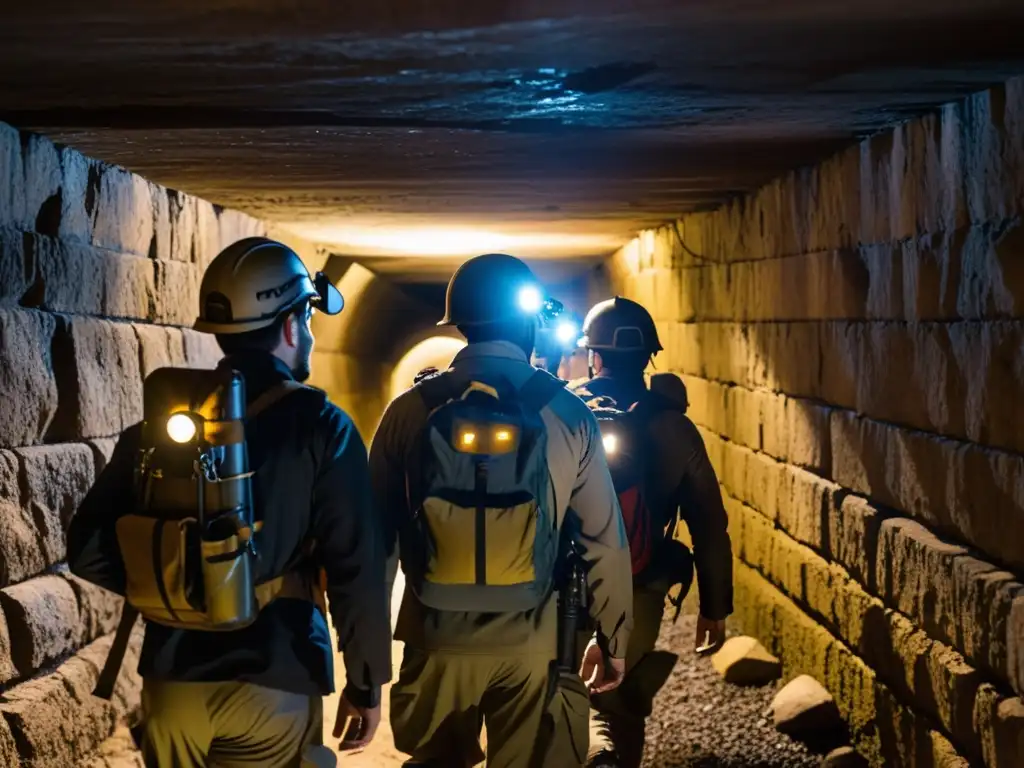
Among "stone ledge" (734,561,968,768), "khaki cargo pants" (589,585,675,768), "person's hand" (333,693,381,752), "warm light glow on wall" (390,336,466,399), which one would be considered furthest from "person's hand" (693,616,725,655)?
"warm light glow on wall" (390,336,466,399)

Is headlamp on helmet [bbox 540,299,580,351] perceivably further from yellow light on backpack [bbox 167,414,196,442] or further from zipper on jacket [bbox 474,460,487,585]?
yellow light on backpack [bbox 167,414,196,442]

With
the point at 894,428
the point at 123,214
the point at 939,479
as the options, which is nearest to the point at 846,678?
the point at 894,428

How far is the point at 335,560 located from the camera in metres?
2.78

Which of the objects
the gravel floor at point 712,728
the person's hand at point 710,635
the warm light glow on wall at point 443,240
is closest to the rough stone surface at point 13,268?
the person's hand at point 710,635

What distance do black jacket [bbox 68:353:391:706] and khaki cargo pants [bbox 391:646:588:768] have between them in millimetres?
327

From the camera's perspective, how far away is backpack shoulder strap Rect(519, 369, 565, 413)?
3166mm

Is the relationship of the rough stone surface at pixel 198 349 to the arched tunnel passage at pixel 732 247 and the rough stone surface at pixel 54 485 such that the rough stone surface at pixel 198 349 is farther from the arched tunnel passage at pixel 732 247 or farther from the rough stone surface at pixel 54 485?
the rough stone surface at pixel 54 485

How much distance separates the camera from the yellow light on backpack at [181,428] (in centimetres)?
259

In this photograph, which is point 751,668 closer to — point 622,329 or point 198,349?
point 622,329

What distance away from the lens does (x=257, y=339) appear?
116 inches

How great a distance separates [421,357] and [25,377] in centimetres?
1344

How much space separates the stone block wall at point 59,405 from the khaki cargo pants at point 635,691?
183 cm

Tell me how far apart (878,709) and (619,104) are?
2555 millimetres

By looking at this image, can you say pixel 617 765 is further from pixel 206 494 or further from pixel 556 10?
pixel 556 10
